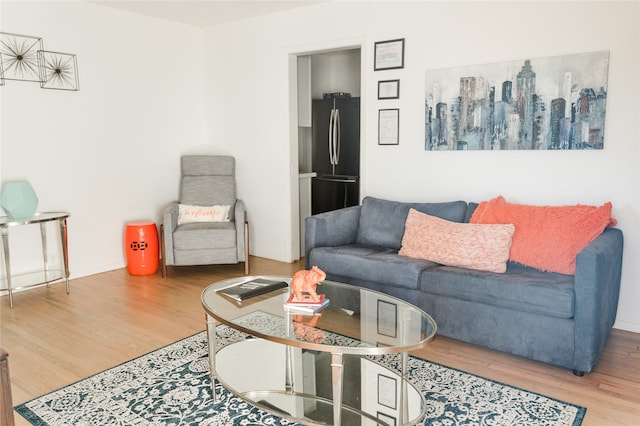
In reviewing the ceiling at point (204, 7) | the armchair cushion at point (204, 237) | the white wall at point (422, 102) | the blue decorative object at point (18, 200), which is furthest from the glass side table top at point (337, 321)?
the ceiling at point (204, 7)

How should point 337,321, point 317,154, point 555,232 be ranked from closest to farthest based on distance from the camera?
point 337,321 < point 555,232 < point 317,154

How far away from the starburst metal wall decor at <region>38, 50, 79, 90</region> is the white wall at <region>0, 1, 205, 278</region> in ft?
0.18

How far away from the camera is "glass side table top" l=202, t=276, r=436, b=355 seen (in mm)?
1907

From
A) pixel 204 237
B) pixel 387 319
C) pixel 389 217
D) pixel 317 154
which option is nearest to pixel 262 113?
pixel 317 154

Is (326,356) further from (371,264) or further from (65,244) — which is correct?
(65,244)

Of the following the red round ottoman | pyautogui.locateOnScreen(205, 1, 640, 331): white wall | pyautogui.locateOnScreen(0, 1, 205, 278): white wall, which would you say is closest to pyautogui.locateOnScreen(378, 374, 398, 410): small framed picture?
pyautogui.locateOnScreen(205, 1, 640, 331): white wall

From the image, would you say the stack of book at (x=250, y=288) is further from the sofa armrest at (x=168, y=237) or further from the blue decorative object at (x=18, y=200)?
the blue decorative object at (x=18, y=200)

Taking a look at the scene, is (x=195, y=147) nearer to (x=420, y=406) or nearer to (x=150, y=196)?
(x=150, y=196)

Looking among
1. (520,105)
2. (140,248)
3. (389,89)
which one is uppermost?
(389,89)

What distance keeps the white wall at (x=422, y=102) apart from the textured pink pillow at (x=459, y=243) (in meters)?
0.57

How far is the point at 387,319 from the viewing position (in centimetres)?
222

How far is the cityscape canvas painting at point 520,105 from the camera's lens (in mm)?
3168

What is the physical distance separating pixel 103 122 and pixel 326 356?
10.6 feet

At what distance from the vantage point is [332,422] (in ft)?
6.73
